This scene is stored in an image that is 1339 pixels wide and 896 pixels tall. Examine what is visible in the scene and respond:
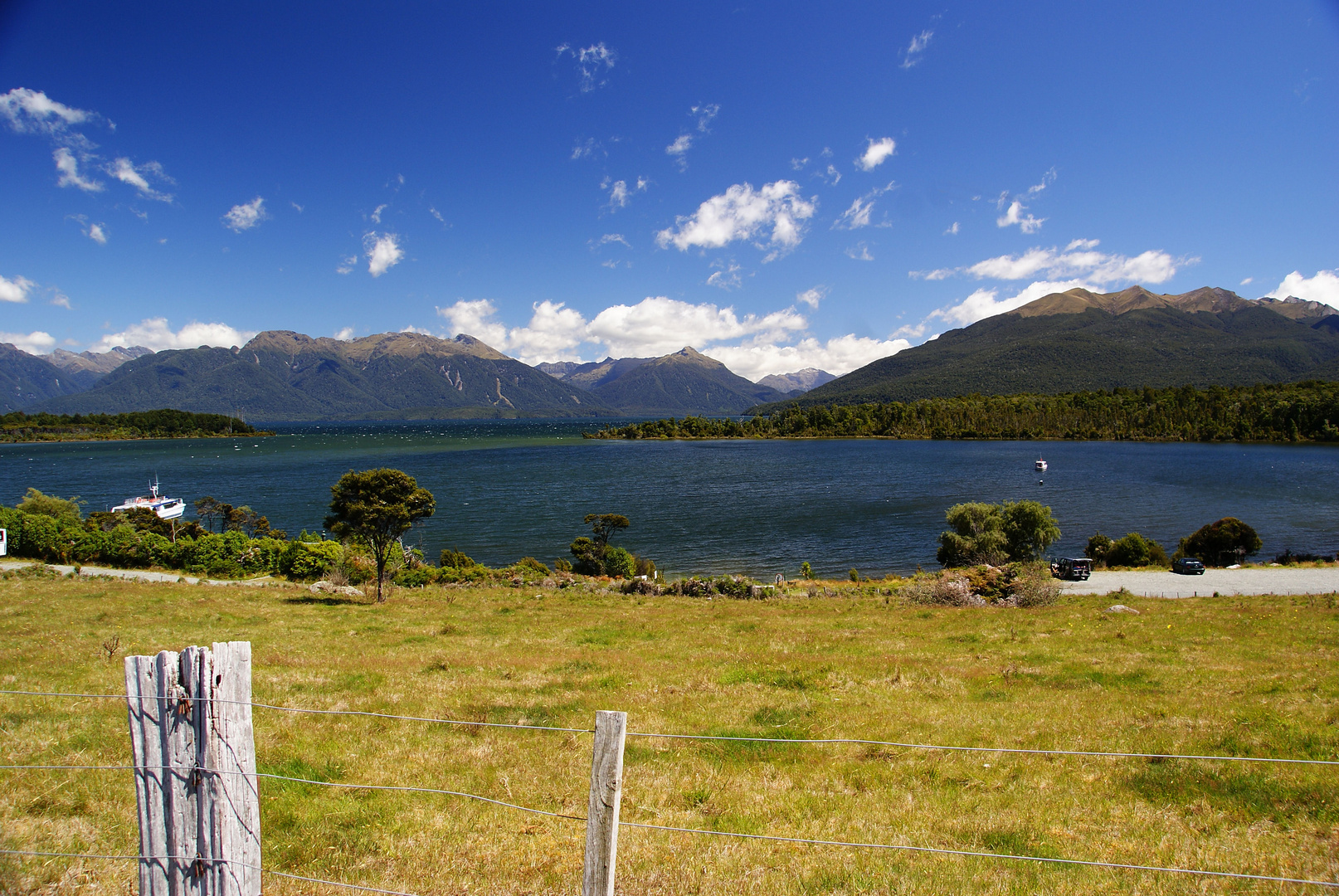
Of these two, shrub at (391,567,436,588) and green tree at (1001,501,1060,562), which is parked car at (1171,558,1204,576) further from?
shrub at (391,567,436,588)

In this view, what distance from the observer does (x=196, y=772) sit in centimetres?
386

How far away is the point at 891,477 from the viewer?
4350 inches

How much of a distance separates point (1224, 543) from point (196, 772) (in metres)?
69.4

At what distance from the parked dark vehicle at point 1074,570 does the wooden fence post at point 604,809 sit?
47.4m

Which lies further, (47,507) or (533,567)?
(47,507)

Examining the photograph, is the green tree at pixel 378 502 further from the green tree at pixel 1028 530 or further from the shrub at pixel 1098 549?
the shrub at pixel 1098 549

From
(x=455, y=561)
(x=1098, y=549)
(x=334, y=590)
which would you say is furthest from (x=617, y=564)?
(x=1098, y=549)

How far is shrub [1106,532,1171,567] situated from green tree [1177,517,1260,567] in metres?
4.19

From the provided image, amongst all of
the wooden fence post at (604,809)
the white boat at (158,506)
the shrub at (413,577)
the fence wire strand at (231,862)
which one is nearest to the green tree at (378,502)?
the shrub at (413,577)

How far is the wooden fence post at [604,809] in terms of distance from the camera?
12.3 feet

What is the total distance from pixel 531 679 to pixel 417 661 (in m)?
3.71

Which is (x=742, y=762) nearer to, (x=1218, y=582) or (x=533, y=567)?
(x=533, y=567)

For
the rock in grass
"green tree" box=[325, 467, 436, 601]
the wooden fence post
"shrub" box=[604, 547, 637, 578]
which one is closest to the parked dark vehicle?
"shrub" box=[604, 547, 637, 578]

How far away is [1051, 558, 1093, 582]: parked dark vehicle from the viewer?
136 feet
